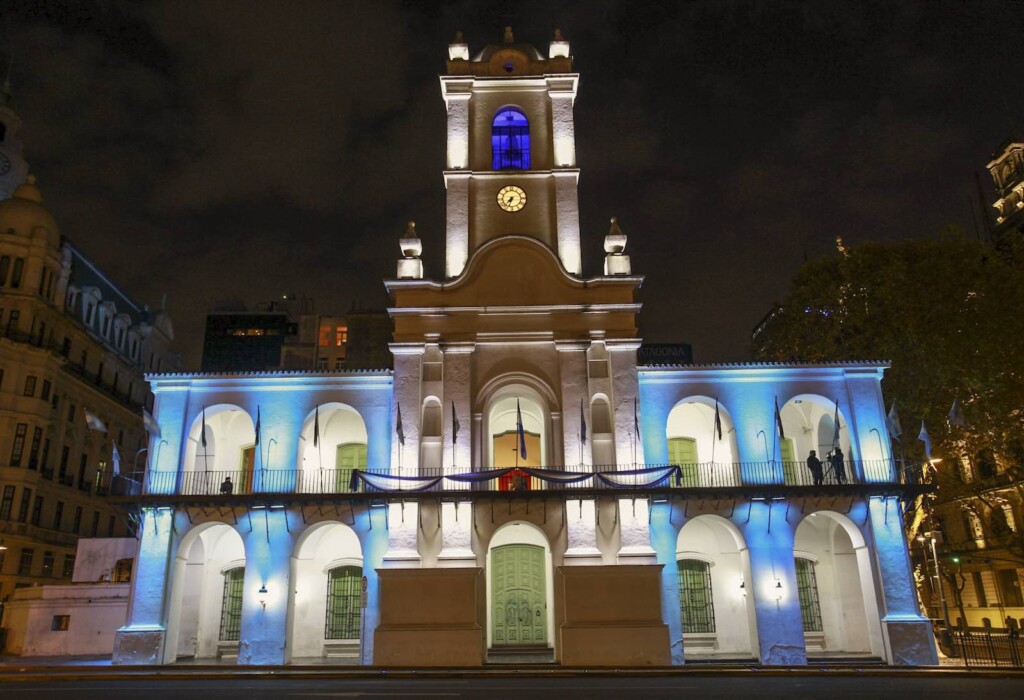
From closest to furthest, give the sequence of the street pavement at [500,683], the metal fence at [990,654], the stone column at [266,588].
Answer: the street pavement at [500,683], the metal fence at [990,654], the stone column at [266,588]

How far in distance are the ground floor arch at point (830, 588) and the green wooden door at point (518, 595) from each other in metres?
9.11

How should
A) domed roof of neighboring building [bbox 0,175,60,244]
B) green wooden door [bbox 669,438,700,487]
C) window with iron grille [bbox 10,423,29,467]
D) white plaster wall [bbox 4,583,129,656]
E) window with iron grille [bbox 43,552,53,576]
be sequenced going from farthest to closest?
domed roof of neighboring building [bbox 0,175,60,244], window with iron grille [bbox 43,552,53,576], window with iron grille [bbox 10,423,29,467], white plaster wall [bbox 4,583,129,656], green wooden door [bbox 669,438,700,487]

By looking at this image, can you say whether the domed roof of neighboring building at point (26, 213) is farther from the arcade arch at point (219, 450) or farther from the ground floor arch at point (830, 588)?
the ground floor arch at point (830, 588)

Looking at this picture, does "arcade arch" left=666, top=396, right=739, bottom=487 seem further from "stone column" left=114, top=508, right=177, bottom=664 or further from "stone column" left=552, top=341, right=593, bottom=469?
"stone column" left=114, top=508, right=177, bottom=664

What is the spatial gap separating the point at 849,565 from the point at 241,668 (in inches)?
812

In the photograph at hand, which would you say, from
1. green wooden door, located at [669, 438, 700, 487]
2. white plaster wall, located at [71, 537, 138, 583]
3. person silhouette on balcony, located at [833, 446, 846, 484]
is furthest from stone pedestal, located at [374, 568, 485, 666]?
white plaster wall, located at [71, 537, 138, 583]

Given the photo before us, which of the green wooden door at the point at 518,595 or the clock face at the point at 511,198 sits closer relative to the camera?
the green wooden door at the point at 518,595

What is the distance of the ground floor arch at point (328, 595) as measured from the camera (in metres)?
26.9

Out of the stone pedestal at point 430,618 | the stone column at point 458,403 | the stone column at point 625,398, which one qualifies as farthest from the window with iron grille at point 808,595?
the stone column at point 458,403

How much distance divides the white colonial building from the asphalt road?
3.49 meters

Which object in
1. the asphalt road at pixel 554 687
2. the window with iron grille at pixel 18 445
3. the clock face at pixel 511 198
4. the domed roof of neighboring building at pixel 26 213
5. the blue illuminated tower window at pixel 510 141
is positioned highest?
the domed roof of neighboring building at pixel 26 213

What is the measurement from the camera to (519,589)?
2745 centimetres

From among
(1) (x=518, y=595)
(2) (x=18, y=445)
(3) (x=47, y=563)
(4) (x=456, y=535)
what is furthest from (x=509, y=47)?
(3) (x=47, y=563)

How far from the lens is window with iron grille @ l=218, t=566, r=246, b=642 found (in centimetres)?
2784
